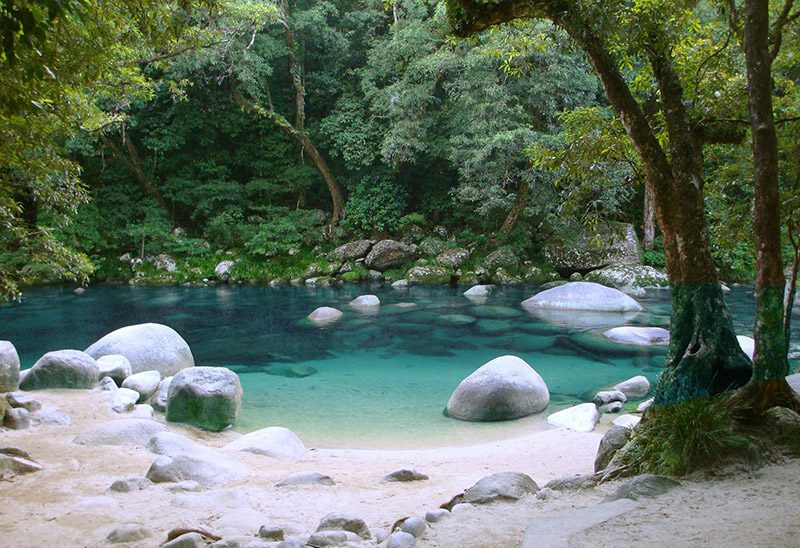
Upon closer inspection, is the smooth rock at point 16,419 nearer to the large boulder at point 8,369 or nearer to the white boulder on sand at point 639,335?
the large boulder at point 8,369

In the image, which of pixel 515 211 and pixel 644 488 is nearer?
pixel 644 488

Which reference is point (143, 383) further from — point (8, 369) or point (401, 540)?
point (401, 540)

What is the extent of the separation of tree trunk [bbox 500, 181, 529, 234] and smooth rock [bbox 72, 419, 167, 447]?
60.4 ft

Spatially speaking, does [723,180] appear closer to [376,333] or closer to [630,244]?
[376,333]

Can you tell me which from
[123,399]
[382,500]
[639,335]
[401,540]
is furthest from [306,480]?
[639,335]

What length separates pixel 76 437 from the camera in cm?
642

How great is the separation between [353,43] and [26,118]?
23.5m

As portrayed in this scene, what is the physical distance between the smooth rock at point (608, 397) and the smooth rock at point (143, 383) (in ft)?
21.6

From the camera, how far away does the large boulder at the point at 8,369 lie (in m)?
8.23

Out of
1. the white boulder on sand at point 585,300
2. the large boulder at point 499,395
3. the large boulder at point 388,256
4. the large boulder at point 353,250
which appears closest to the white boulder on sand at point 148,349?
the large boulder at point 499,395

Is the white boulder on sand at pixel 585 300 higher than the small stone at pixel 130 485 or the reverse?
higher

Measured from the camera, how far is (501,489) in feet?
14.0

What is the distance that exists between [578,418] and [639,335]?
5818mm

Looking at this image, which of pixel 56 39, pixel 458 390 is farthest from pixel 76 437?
pixel 458 390
